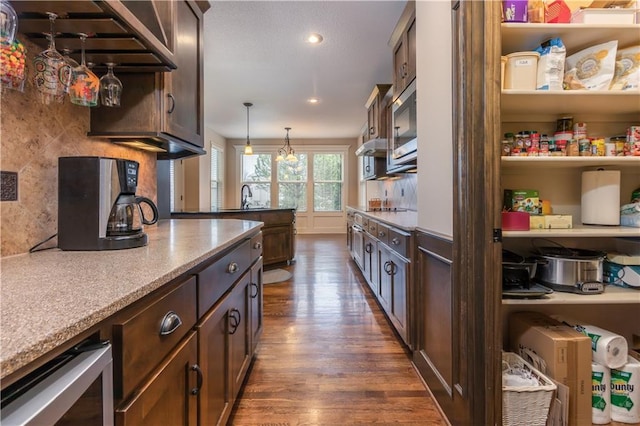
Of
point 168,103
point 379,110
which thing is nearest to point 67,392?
point 168,103

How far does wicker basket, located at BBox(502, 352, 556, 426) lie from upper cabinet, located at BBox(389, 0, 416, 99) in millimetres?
1951

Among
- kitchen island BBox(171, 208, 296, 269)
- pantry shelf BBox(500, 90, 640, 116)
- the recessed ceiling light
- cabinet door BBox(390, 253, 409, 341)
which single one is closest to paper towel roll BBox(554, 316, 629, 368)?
cabinet door BBox(390, 253, 409, 341)

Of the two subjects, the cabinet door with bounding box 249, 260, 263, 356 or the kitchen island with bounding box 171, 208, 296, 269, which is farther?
the kitchen island with bounding box 171, 208, 296, 269

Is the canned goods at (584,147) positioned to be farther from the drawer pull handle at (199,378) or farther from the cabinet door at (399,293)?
the drawer pull handle at (199,378)

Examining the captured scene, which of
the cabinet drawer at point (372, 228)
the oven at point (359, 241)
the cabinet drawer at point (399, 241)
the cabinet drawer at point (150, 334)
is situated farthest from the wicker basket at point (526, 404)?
the oven at point (359, 241)

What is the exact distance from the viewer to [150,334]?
0.74 meters

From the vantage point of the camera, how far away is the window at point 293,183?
8648 millimetres

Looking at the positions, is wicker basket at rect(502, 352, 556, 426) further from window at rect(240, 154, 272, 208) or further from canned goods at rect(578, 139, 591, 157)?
window at rect(240, 154, 272, 208)

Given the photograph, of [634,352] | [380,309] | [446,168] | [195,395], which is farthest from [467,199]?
[380,309]

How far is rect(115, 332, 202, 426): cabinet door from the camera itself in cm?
67

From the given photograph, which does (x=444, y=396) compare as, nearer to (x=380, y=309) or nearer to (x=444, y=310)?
(x=444, y=310)

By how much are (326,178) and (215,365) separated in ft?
25.5

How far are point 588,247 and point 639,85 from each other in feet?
2.71

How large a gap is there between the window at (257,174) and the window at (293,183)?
330mm
